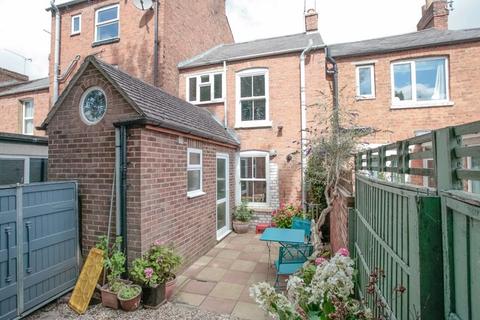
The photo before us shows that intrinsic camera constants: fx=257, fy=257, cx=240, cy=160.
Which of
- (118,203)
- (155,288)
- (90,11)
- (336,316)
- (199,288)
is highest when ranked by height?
(90,11)

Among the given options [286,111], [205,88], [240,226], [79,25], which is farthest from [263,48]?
[79,25]

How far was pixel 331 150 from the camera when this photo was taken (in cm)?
640

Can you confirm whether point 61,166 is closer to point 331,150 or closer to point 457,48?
point 331,150

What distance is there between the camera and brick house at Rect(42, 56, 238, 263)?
14.8 feet

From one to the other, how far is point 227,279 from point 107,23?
11.7 metres

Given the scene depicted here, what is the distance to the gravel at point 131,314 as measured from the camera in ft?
13.0

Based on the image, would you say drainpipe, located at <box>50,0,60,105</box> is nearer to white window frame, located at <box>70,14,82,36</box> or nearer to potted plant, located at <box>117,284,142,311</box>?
white window frame, located at <box>70,14,82,36</box>

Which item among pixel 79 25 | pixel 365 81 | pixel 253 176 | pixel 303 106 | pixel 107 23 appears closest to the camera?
pixel 303 106

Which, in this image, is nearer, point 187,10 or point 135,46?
point 135,46

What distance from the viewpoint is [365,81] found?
30.8 feet

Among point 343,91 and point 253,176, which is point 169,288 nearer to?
point 253,176

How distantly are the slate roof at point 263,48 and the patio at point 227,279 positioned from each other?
676 cm

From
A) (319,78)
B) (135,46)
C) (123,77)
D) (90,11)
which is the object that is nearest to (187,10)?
(135,46)

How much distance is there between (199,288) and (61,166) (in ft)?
11.9
